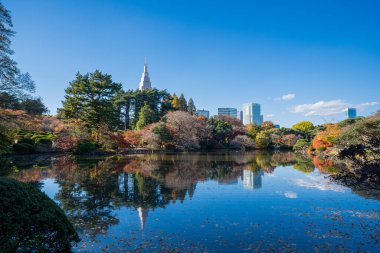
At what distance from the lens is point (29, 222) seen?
4508mm

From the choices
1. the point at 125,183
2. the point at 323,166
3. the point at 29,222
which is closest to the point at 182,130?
the point at 323,166

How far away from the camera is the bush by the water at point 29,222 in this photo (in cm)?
424

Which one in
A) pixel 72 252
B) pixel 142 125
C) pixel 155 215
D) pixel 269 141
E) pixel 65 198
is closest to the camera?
pixel 72 252

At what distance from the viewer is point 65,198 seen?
34.3 ft

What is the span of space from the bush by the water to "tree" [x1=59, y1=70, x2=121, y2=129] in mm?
32894

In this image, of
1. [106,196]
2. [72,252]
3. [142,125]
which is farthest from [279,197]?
[142,125]

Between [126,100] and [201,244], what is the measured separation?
50.7m

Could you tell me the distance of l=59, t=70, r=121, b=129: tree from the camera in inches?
1423

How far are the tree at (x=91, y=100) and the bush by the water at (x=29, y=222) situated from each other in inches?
1295

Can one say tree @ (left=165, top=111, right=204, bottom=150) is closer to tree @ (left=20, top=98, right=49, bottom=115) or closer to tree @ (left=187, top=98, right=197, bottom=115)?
tree @ (left=20, top=98, right=49, bottom=115)

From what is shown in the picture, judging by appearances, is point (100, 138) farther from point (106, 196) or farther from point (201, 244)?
point (201, 244)

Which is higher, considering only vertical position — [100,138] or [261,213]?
[100,138]

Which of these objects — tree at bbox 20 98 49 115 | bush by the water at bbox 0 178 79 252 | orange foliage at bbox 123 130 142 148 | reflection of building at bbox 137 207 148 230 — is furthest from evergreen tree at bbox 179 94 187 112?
bush by the water at bbox 0 178 79 252

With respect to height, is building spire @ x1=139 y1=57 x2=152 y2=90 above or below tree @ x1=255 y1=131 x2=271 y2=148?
above
